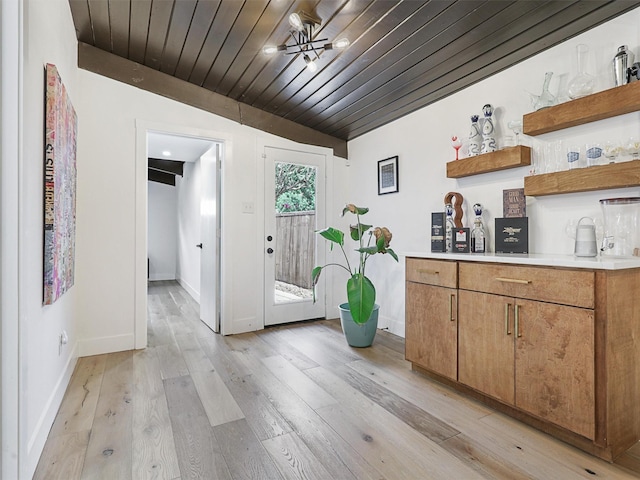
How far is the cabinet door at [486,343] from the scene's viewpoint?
186 centimetres

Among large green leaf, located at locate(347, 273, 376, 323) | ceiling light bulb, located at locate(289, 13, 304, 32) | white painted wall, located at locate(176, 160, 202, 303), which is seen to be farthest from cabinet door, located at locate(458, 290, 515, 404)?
white painted wall, located at locate(176, 160, 202, 303)

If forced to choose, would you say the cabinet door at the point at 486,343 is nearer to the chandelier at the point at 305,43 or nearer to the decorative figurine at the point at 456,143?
the decorative figurine at the point at 456,143

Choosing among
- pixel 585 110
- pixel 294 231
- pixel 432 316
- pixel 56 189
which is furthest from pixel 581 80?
pixel 56 189

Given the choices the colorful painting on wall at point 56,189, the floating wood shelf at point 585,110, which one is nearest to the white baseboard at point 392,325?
the floating wood shelf at point 585,110

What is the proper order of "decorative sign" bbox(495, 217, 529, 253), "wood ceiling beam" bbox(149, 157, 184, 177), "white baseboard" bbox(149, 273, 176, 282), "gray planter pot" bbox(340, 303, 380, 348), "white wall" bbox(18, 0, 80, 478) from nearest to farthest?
"white wall" bbox(18, 0, 80, 478), "decorative sign" bbox(495, 217, 529, 253), "gray planter pot" bbox(340, 303, 380, 348), "wood ceiling beam" bbox(149, 157, 184, 177), "white baseboard" bbox(149, 273, 176, 282)

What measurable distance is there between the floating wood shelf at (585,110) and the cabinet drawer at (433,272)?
3.29 ft

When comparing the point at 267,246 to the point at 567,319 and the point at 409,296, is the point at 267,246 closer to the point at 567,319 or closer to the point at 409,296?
the point at 409,296

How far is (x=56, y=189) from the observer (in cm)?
185

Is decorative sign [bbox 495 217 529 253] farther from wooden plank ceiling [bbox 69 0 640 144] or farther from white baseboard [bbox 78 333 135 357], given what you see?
white baseboard [bbox 78 333 135 357]

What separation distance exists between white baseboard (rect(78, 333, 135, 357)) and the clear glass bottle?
2972mm

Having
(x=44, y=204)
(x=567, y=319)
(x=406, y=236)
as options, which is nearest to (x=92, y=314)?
(x=44, y=204)

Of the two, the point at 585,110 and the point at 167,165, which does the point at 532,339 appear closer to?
the point at 585,110

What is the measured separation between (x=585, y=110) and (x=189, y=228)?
5.75 meters

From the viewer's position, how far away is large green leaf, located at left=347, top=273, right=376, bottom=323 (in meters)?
2.89
